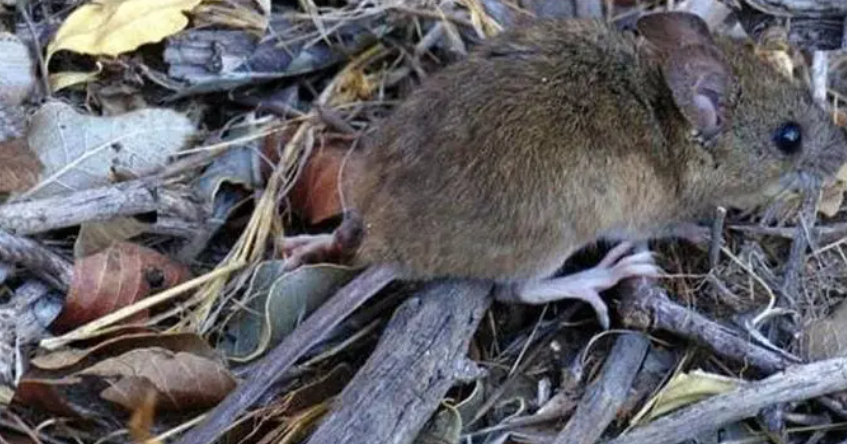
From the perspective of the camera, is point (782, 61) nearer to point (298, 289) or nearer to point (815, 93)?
point (815, 93)

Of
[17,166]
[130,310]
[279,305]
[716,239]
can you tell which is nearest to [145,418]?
[130,310]

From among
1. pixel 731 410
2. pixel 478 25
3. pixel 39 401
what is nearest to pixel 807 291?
pixel 731 410

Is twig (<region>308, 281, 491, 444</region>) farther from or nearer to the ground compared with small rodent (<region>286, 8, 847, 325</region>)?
nearer to the ground

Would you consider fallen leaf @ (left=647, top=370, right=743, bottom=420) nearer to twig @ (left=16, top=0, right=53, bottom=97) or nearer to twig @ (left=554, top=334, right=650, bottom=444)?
twig @ (left=554, top=334, right=650, bottom=444)

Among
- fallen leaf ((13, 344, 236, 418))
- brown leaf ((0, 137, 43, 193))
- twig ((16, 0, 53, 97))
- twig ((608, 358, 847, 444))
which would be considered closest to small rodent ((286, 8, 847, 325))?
twig ((608, 358, 847, 444))

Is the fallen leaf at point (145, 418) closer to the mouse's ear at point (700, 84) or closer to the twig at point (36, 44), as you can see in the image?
the twig at point (36, 44)

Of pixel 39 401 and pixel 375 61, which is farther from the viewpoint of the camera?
pixel 375 61

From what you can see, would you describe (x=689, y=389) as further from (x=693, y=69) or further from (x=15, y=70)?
(x=15, y=70)
